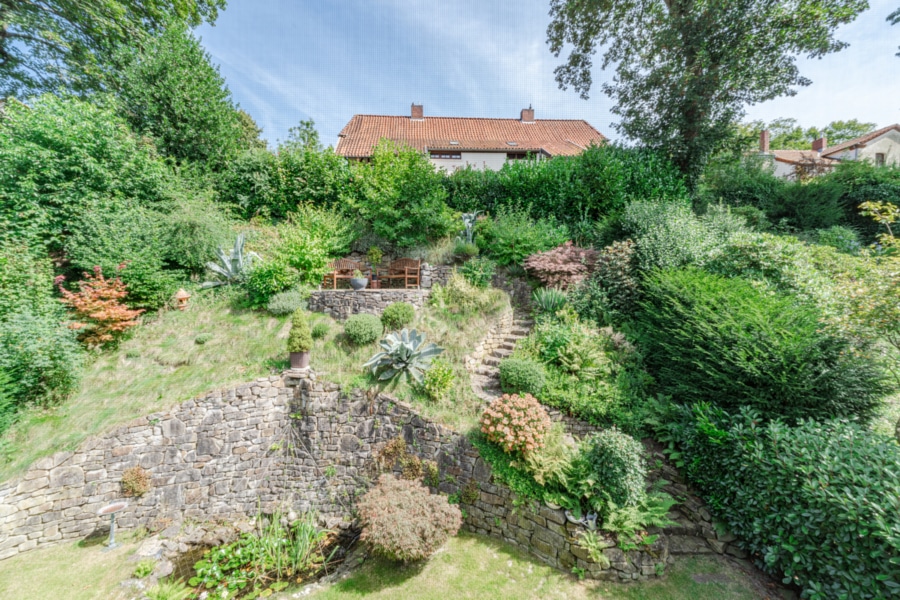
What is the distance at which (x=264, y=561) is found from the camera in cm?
606

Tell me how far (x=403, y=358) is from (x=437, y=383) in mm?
1010

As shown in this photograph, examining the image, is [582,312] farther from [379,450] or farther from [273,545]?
[273,545]

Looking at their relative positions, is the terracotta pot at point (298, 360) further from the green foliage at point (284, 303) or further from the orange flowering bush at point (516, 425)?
the orange flowering bush at point (516, 425)

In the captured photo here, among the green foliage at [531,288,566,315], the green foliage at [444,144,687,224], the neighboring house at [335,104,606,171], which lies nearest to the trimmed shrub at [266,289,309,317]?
the green foliage at [531,288,566,315]

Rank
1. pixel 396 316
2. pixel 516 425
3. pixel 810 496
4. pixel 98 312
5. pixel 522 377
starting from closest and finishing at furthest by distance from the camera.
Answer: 1. pixel 810 496
2. pixel 516 425
3. pixel 522 377
4. pixel 98 312
5. pixel 396 316

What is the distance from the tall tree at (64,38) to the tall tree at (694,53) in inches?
700

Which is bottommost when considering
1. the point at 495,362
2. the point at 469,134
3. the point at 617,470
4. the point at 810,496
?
the point at 617,470

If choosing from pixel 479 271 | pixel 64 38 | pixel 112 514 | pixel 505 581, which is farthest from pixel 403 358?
pixel 64 38

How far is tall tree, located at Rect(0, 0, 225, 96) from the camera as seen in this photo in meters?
11.7

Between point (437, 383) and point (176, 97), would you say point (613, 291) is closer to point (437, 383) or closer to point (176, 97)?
point (437, 383)

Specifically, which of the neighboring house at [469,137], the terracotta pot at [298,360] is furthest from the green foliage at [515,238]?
the neighboring house at [469,137]

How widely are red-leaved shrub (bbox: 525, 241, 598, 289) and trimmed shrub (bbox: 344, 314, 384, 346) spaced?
5.12m

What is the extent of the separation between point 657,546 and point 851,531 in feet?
7.54

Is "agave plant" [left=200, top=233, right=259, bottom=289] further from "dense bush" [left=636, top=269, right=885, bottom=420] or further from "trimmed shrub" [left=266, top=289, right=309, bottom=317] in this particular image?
"dense bush" [left=636, top=269, right=885, bottom=420]
